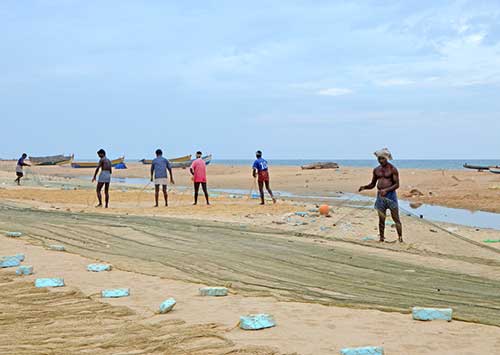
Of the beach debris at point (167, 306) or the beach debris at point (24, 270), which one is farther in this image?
the beach debris at point (24, 270)

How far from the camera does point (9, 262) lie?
7820mm

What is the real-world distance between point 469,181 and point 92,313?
28.8m

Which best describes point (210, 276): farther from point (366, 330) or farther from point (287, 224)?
point (287, 224)

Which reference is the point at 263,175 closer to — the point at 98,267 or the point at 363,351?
the point at 98,267

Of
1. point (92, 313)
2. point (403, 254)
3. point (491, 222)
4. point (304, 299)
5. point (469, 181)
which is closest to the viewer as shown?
point (92, 313)

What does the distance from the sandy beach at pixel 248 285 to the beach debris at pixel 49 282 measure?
11 cm

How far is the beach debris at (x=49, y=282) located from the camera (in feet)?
21.7

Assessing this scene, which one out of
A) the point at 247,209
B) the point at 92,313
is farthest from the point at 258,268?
the point at 247,209

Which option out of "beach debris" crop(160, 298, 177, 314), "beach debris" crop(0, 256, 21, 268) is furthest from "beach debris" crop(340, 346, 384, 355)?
"beach debris" crop(0, 256, 21, 268)

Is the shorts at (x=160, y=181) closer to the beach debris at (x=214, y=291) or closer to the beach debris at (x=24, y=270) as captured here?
the beach debris at (x=24, y=270)

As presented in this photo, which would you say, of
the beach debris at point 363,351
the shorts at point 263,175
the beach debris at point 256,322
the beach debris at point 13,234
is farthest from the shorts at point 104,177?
the beach debris at point 363,351

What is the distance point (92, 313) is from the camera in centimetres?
558

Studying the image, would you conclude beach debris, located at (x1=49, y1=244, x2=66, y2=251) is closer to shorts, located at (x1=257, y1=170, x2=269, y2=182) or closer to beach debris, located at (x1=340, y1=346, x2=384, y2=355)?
beach debris, located at (x1=340, y1=346, x2=384, y2=355)

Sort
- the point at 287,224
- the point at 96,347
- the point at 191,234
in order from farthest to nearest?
1. the point at 287,224
2. the point at 191,234
3. the point at 96,347
